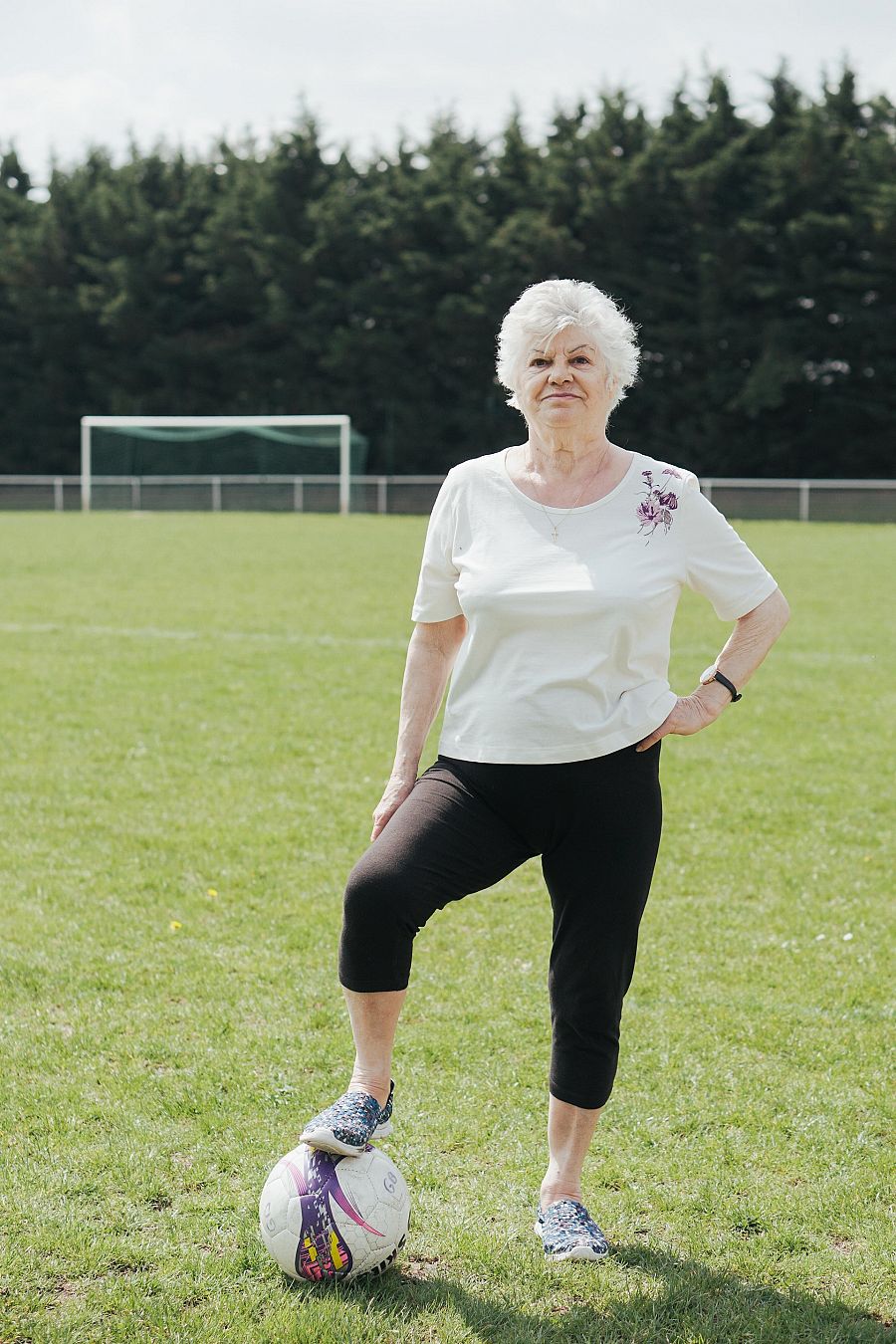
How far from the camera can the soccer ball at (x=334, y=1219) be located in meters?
2.96

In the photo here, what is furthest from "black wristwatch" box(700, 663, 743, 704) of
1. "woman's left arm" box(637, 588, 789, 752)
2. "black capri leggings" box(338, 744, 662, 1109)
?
"black capri leggings" box(338, 744, 662, 1109)

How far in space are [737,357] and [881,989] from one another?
129 feet

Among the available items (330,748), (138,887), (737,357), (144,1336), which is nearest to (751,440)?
(737,357)

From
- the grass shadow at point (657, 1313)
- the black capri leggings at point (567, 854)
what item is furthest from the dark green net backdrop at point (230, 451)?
the grass shadow at point (657, 1313)

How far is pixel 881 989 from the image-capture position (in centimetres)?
480

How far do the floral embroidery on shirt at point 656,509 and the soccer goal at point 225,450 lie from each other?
110 feet

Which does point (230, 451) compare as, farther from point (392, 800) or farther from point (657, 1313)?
point (657, 1313)

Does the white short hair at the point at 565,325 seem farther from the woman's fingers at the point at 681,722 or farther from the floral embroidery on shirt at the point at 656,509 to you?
the woman's fingers at the point at 681,722

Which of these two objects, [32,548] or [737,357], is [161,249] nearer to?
[737,357]

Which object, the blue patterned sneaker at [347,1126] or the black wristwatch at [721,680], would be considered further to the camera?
the black wristwatch at [721,680]

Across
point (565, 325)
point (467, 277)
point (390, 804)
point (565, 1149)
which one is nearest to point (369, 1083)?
point (565, 1149)

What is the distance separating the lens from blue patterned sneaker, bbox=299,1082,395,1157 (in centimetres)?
298

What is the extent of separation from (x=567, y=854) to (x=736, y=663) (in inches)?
26.0

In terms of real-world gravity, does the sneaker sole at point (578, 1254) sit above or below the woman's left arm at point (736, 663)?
below
